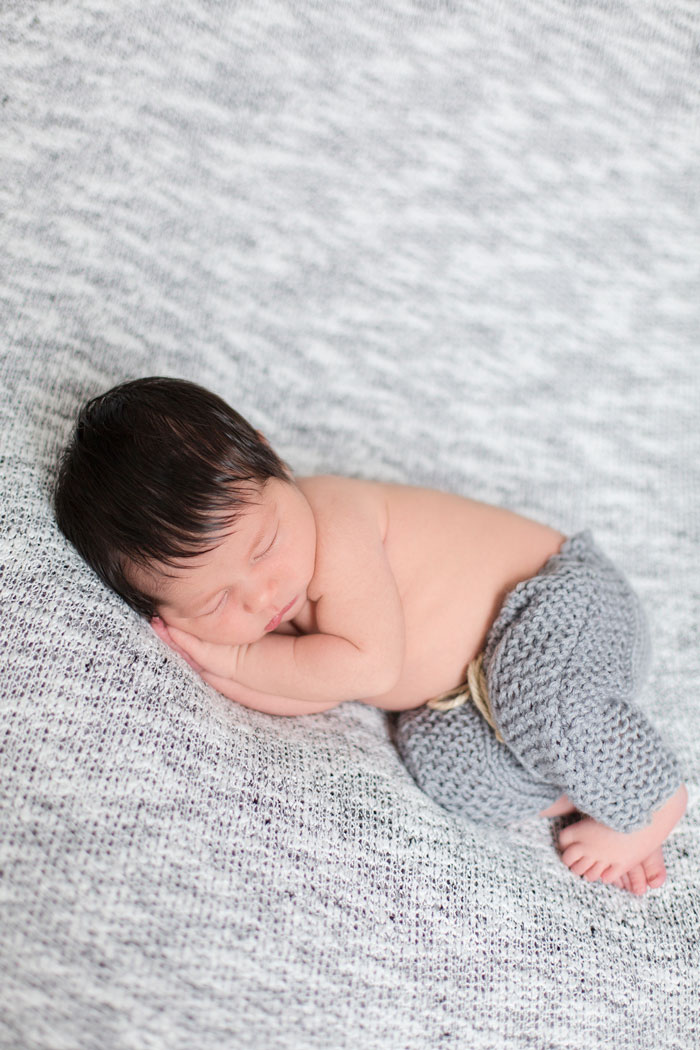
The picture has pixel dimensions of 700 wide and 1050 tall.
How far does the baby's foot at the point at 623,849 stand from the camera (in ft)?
3.42

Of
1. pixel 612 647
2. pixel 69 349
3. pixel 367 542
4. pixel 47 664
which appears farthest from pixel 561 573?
pixel 69 349

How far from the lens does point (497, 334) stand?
58.1 inches

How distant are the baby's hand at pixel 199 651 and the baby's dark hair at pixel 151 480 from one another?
0.06m

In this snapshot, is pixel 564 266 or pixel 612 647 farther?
pixel 564 266

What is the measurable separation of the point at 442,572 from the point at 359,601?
15cm

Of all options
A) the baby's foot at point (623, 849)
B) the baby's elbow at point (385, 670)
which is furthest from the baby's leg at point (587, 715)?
the baby's elbow at point (385, 670)

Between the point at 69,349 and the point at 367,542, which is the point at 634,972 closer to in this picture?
the point at 367,542

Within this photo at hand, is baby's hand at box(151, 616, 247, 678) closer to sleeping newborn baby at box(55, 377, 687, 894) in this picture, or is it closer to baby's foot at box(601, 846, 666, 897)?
sleeping newborn baby at box(55, 377, 687, 894)

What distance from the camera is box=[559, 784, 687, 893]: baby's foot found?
1043 millimetres

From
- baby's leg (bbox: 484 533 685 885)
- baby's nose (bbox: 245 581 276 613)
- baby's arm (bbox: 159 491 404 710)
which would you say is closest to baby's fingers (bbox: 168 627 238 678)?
baby's arm (bbox: 159 491 404 710)

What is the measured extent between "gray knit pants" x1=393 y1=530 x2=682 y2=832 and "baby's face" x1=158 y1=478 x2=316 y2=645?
0.27 m

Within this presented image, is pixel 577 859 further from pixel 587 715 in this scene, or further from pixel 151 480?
pixel 151 480

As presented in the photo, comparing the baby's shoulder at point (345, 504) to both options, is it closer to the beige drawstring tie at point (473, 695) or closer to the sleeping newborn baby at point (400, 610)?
the sleeping newborn baby at point (400, 610)

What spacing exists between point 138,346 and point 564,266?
746 millimetres
